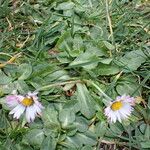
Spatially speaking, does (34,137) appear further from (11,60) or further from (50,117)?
(11,60)

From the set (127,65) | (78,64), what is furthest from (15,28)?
(127,65)

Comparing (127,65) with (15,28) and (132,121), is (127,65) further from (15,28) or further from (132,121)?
(15,28)

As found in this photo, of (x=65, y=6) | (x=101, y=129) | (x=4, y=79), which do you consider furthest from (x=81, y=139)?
(x=65, y=6)

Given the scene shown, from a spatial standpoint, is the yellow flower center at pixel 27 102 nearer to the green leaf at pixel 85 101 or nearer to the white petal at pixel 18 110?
the white petal at pixel 18 110

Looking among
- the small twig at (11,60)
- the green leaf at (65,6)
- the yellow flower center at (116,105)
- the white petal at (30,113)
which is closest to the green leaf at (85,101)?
the yellow flower center at (116,105)

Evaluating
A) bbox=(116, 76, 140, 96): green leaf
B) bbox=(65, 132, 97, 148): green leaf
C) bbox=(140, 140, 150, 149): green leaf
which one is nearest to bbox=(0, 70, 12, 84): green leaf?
bbox=(65, 132, 97, 148): green leaf

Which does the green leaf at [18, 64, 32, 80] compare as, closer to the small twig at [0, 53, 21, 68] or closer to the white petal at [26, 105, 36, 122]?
the small twig at [0, 53, 21, 68]
